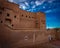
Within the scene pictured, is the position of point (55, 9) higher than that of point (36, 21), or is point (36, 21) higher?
point (55, 9)

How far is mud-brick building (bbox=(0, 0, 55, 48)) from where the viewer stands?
38.0 ft

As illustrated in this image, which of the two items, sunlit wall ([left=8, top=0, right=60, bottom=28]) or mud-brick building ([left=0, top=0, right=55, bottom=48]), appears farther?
sunlit wall ([left=8, top=0, right=60, bottom=28])

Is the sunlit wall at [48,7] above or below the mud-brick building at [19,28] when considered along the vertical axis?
above

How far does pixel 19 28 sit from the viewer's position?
1484 centimetres

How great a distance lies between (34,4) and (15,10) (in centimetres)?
1491

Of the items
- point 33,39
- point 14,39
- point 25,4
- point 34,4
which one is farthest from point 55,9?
point 14,39

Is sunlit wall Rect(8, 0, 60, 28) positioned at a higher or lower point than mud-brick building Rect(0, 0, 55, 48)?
higher

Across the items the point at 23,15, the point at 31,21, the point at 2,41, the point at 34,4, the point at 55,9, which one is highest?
the point at 34,4

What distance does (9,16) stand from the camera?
64.7 ft

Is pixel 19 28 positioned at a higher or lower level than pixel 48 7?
lower

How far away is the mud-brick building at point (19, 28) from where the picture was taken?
38.0ft

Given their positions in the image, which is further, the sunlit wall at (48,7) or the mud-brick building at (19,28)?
the sunlit wall at (48,7)

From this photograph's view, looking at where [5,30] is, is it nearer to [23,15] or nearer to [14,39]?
[14,39]

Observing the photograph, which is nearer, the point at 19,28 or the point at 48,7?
the point at 19,28
